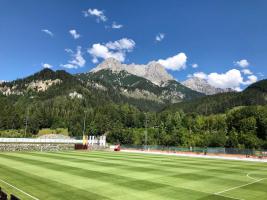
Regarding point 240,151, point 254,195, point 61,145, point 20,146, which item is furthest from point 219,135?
point 254,195

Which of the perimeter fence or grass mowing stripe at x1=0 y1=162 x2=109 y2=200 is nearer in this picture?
grass mowing stripe at x1=0 y1=162 x2=109 y2=200

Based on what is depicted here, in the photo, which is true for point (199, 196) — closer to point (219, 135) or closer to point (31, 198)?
point (31, 198)

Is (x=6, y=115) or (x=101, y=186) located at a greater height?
(x=6, y=115)

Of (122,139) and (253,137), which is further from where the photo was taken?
(122,139)

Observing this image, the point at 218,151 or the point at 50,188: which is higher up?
the point at 50,188

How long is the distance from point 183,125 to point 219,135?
47418 millimetres

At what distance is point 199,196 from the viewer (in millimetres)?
19125

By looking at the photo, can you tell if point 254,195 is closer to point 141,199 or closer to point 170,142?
point 141,199

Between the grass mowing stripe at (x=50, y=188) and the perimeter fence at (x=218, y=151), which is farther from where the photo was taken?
the perimeter fence at (x=218, y=151)

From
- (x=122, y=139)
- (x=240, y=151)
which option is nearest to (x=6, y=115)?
(x=122, y=139)

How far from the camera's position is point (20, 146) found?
76750mm

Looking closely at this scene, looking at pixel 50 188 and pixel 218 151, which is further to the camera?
pixel 218 151

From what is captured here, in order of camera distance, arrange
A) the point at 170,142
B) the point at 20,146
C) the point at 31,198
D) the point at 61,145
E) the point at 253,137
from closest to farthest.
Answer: the point at 31,198, the point at 20,146, the point at 61,145, the point at 253,137, the point at 170,142

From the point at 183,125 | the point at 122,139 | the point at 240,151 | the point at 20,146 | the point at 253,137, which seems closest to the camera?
the point at 240,151
